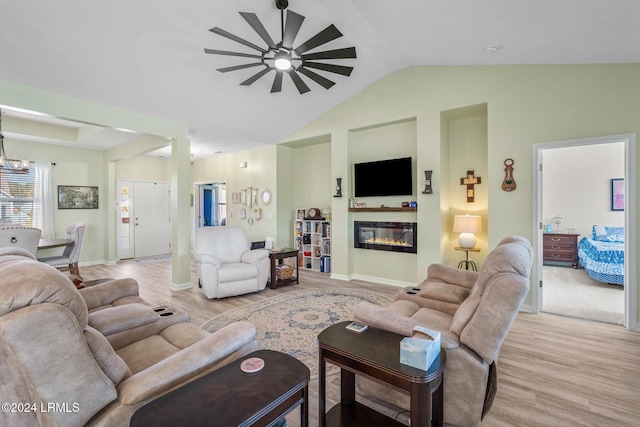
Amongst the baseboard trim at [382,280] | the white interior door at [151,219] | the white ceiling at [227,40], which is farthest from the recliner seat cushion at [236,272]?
the white interior door at [151,219]

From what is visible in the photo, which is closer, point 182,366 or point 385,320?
point 182,366

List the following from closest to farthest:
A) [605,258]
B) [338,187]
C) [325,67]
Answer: [325,67], [605,258], [338,187]

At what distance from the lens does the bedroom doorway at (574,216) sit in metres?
3.54

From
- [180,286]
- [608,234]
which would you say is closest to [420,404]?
[180,286]

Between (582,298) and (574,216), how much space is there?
10.3ft

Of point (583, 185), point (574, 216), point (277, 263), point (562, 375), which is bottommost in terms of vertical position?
point (562, 375)

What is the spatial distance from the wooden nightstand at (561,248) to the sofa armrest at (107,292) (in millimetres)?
7341

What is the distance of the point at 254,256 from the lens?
175 inches

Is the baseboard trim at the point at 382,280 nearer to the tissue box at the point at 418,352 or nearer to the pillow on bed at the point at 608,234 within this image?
the tissue box at the point at 418,352

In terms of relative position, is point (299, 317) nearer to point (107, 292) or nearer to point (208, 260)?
point (208, 260)

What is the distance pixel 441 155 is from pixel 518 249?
2774 millimetres

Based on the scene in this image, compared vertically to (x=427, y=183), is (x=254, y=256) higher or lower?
lower

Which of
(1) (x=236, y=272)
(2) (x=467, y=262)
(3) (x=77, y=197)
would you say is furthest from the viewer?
(3) (x=77, y=197)

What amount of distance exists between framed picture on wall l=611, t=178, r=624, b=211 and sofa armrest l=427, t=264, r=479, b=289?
5382 mm
